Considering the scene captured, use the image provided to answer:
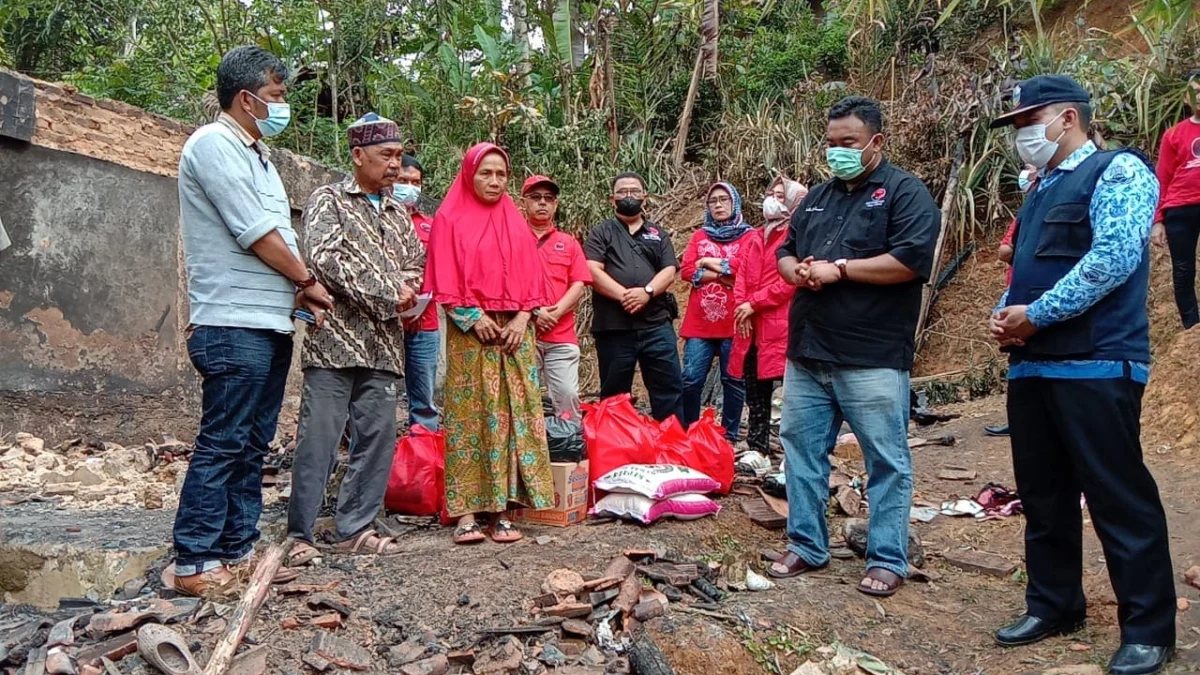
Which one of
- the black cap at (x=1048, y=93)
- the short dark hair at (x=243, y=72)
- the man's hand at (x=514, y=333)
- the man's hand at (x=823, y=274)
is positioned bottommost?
the man's hand at (x=514, y=333)

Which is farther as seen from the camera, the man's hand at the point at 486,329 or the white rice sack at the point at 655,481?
the white rice sack at the point at 655,481

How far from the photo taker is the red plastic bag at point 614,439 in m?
4.69

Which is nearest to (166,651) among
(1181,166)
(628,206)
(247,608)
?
(247,608)

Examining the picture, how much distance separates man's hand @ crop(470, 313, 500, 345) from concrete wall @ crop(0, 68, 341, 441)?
355 centimetres

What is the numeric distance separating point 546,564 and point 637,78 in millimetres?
9237

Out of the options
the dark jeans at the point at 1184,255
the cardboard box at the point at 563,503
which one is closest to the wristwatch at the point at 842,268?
the cardboard box at the point at 563,503

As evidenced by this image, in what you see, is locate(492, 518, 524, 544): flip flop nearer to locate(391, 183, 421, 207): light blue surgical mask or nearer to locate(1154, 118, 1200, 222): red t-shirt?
locate(391, 183, 421, 207): light blue surgical mask

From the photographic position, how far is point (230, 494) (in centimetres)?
367

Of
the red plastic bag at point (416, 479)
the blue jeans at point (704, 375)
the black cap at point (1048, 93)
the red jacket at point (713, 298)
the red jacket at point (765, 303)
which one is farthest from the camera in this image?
the blue jeans at point (704, 375)

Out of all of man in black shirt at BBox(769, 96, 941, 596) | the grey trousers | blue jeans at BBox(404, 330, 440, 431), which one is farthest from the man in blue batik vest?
blue jeans at BBox(404, 330, 440, 431)

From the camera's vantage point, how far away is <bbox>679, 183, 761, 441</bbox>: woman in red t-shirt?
5.88m

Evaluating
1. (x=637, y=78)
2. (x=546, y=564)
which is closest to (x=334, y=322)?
(x=546, y=564)

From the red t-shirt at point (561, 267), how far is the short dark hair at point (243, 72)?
218 cm

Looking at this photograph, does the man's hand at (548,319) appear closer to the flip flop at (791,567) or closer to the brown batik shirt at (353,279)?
the brown batik shirt at (353,279)
